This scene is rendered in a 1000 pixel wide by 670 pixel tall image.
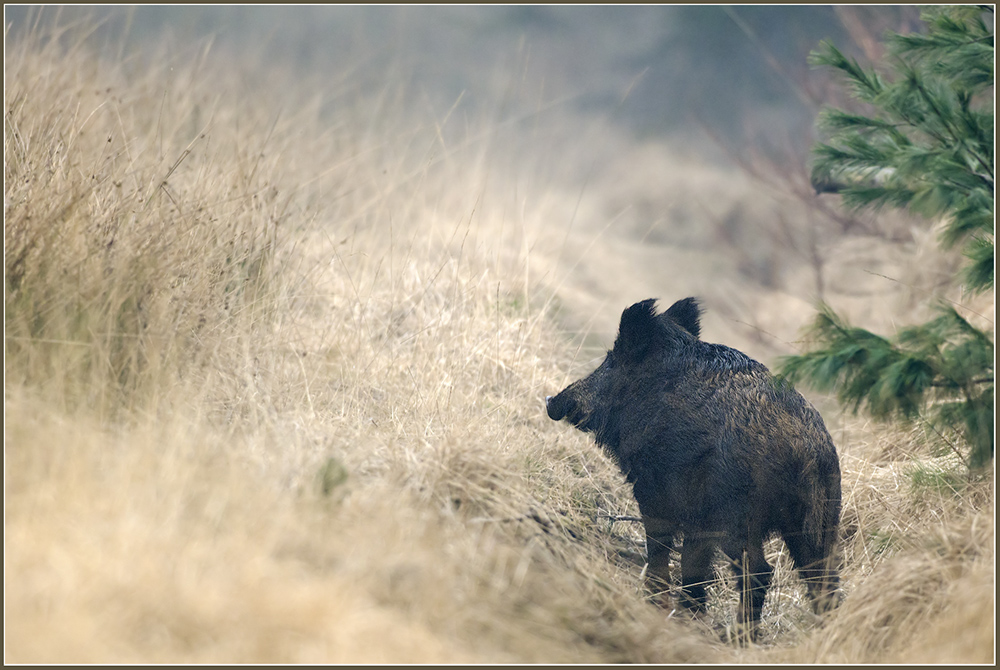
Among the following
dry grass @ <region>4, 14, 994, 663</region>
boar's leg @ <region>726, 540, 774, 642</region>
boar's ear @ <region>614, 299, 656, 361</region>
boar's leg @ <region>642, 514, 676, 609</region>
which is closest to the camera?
dry grass @ <region>4, 14, 994, 663</region>

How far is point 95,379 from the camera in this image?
3346mm

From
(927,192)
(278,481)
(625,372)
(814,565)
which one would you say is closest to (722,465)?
(814,565)

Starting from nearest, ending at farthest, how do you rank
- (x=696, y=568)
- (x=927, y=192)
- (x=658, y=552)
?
(x=927, y=192) < (x=696, y=568) < (x=658, y=552)

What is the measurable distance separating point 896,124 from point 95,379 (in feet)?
12.1

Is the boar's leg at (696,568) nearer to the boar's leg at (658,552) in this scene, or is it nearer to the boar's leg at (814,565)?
the boar's leg at (658,552)

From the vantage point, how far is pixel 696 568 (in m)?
3.90

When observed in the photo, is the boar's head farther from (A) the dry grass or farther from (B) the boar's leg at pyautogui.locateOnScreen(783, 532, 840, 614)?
(B) the boar's leg at pyautogui.locateOnScreen(783, 532, 840, 614)

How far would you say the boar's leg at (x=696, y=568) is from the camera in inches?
153

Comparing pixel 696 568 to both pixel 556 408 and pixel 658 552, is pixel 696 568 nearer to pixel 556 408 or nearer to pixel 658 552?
pixel 658 552

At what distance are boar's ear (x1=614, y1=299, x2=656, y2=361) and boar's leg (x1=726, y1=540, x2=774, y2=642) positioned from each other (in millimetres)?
1132

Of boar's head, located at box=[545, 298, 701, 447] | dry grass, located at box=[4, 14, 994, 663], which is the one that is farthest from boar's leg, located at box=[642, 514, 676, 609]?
boar's head, located at box=[545, 298, 701, 447]

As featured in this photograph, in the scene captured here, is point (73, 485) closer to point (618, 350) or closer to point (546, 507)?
point (546, 507)

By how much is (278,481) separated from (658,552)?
1.96m

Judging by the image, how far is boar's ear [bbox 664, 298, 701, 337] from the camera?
457 cm
